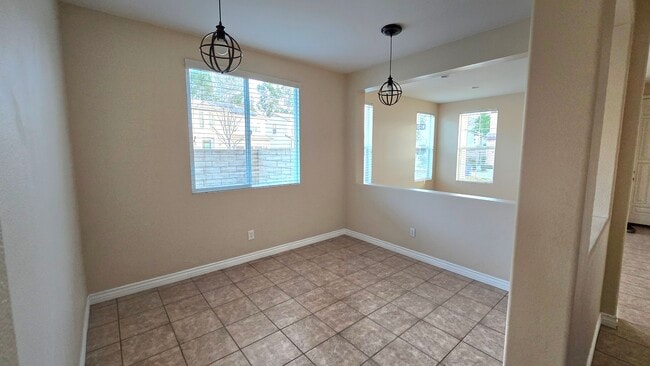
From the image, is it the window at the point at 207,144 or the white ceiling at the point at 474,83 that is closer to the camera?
the window at the point at 207,144

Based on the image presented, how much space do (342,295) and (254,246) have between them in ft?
4.63

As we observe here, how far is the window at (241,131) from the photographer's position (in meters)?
2.96

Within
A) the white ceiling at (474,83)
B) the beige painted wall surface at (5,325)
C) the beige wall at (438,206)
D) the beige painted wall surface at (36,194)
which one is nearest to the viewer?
the beige painted wall surface at (5,325)

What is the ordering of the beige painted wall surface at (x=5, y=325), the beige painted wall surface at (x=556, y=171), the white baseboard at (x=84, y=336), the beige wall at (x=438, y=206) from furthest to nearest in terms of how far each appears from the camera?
the beige wall at (x=438, y=206)
the white baseboard at (x=84, y=336)
the beige painted wall surface at (x=556, y=171)
the beige painted wall surface at (x=5, y=325)

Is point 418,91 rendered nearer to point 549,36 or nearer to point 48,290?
point 549,36

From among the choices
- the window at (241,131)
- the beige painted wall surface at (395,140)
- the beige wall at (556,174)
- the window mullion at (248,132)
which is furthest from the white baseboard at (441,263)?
the window mullion at (248,132)

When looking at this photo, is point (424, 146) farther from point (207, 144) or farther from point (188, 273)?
point (188, 273)

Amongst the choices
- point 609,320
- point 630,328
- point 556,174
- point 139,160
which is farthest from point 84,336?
point 630,328

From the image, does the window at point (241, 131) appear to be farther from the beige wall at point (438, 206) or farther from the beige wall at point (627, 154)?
the beige wall at point (627, 154)

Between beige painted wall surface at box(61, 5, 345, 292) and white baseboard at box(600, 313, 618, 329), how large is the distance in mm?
3472

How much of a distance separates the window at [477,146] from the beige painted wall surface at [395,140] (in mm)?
927

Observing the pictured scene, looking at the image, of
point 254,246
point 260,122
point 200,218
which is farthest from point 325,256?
point 260,122

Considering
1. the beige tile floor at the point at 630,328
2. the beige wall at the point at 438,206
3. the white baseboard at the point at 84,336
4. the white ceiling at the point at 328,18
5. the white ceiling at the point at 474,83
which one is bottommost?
the beige tile floor at the point at 630,328

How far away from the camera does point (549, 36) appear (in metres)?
1.00
